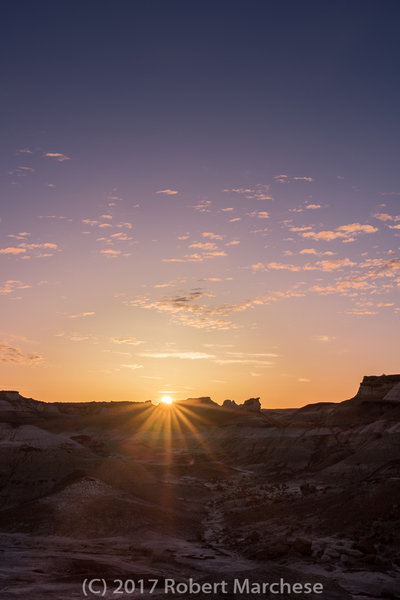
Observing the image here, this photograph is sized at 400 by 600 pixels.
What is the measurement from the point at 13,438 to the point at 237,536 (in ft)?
128

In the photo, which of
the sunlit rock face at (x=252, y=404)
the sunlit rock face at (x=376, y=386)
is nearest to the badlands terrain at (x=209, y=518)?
the sunlit rock face at (x=376, y=386)

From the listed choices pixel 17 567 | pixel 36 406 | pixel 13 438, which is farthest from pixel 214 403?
pixel 17 567

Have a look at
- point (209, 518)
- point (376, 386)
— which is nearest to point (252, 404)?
point (376, 386)

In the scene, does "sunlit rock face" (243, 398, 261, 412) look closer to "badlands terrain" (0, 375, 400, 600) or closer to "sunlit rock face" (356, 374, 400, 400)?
"sunlit rock face" (356, 374, 400, 400)

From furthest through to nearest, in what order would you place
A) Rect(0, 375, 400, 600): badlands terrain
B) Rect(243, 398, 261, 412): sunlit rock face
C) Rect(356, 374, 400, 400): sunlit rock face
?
Rect(243, 398, 261, 412): sunlit rock face, Rect(356, 374, 400, 400): sunlit rock face, Rect(0, 375, 400, 600): badlands terrain

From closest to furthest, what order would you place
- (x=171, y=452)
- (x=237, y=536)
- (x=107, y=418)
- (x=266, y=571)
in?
(x=266, y=571) < (x=237, y=536) < (x=171, y=452) < (x=107, y=418)

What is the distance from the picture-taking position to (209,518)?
1569 inches

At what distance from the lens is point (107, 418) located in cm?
12475

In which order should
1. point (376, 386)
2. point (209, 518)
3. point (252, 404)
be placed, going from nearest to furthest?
1. point (209, 518)
2. point (376, 386)
3. point (252, 404)

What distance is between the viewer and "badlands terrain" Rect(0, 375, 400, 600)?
70.3ft

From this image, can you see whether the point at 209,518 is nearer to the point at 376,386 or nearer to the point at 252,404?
the point at 376,386

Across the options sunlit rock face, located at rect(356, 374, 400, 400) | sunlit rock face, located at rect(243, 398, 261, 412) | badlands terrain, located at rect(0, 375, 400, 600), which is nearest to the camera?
badlands terrain, located at rect(0, 375, 400, 600)

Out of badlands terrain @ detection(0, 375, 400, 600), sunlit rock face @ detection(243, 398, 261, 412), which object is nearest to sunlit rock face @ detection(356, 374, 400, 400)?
badlands terrain @ detection(0, 375, 400, 600)

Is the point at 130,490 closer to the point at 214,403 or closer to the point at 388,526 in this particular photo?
the point at 388,526
